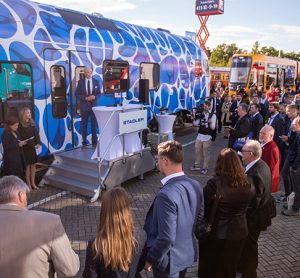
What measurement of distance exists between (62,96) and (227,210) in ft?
A: 18.9

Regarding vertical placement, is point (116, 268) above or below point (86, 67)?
below

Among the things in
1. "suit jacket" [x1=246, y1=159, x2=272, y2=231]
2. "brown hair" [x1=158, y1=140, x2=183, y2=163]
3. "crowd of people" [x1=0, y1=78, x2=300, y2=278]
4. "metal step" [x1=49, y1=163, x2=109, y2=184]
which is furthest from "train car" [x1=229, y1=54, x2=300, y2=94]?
"brown hair" [x1=158, y1=140, x2=183, y2=163]

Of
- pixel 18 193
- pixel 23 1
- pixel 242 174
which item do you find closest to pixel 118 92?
pixel 23 1

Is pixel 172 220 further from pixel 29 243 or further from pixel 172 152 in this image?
pixel 29 243

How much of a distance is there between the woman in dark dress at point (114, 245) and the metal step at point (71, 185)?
4.44 metres

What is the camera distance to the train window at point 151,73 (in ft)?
36.2

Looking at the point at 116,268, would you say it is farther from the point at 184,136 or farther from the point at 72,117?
the point at 184,136

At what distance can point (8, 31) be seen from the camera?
6.69 metres

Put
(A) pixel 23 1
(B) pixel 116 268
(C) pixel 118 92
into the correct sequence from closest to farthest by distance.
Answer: (B) pixel 116 268
(A) pixel 23 1
(C) pixel 118 92

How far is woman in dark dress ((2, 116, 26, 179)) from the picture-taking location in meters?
6.21

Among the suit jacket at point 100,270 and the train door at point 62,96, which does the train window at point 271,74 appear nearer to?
the train door at point 62,96

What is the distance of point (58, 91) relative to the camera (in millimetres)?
7961

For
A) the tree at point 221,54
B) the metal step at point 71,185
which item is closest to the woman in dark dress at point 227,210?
the metal step at point 71,185

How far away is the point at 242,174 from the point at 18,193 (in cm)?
207
